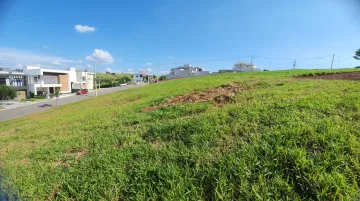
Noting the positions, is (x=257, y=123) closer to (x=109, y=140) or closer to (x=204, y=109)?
(x=204, y=109)

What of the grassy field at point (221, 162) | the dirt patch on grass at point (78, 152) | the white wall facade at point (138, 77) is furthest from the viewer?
the white wall facade at point (138, 77)

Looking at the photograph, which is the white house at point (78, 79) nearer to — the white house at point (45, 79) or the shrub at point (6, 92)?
the white house at point (45, 79)

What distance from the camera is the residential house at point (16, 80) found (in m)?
28.4

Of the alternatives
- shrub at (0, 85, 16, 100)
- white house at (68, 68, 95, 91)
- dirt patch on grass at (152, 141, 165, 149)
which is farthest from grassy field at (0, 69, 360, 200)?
white house at (68, 68, 95, 91)

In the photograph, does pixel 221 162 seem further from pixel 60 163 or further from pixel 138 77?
pixel 138 77

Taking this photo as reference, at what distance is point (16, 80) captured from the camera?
30125 millimetres

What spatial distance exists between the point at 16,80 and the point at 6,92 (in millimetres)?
4296

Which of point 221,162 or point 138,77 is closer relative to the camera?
point 221,162

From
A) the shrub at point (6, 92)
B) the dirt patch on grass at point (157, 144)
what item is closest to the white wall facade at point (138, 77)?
the shrub at point (6, 92)

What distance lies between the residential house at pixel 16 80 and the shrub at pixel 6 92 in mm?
1654

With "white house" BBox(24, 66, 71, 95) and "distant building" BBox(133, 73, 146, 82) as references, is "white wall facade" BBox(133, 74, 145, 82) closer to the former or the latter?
"distant building" BBox(133, 73, 146, 82)

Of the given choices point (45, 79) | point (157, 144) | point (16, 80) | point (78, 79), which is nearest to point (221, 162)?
point (157, 144)

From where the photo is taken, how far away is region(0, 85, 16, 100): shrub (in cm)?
2648

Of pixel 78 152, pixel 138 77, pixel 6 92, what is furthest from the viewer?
pixel 138 77
